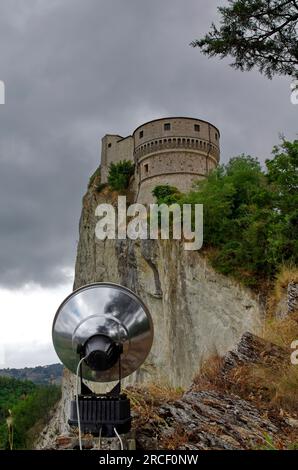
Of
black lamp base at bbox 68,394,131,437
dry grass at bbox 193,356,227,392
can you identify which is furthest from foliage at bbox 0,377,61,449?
black lamp base at bbox 68,394,131,437

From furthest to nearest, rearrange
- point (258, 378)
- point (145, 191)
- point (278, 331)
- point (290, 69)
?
point (145, 191) < point (290, 69) < point (278, 331) < point (258, 378)

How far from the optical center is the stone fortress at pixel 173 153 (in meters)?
37.9

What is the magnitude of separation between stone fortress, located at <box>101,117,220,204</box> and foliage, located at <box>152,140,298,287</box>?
16.5 meters

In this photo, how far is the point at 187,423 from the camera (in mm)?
3863

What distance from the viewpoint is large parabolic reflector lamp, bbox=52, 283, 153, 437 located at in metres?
3.10

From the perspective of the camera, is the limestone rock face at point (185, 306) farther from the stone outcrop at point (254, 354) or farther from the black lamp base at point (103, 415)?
the black lamp base at point (103, 415)

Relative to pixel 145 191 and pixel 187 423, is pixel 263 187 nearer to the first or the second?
pixel 187 423

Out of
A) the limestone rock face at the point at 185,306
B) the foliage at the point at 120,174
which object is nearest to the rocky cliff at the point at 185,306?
the limestone rock face at the point at 185,306

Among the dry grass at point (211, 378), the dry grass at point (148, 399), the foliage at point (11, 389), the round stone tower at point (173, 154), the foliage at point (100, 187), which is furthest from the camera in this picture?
the foliage at point (11, 389)

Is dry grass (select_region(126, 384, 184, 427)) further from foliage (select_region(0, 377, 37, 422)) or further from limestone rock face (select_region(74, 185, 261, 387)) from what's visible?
foliage (select_region(0, 377, 37, 422))

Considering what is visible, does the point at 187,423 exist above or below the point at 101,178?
below

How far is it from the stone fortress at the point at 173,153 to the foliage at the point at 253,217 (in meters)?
16.5
